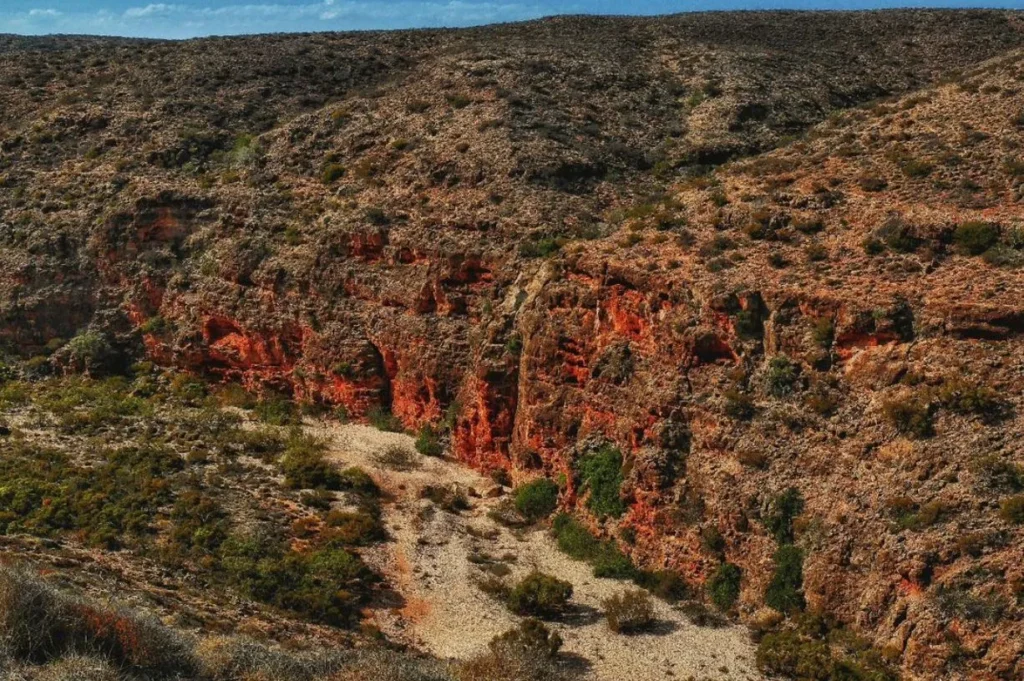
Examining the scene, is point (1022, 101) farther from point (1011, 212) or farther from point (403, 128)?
point (403, 128)

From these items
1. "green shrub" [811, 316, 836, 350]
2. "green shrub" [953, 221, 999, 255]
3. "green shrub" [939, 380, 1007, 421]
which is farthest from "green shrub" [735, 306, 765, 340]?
"green shrub" [953, 221, 999, 255]

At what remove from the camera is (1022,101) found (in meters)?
35.8

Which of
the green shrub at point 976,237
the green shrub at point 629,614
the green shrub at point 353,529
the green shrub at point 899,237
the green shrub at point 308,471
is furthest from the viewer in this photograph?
the green shrub at point 308,471

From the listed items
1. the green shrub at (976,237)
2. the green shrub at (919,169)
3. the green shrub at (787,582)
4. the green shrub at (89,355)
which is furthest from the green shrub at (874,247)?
the green shrub at (89,355)

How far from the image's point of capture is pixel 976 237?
91.7ft

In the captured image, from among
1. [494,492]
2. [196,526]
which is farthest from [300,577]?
[494,492]

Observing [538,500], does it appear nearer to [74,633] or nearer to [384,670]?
[384,670]

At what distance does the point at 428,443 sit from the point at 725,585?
13528 mm

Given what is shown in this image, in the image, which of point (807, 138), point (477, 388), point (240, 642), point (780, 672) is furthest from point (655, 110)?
point (240, 642)

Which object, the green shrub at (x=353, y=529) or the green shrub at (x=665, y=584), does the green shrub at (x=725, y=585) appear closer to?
the green shrub at (x=665, y=584)

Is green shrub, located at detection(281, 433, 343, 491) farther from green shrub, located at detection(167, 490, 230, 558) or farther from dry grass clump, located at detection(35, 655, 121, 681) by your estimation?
dry grass clump, located at detection(35, 655, 121, 681)

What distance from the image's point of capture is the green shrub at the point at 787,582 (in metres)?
24.7

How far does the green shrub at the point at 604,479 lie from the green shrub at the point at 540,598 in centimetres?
361

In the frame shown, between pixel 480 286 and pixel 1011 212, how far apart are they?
1813 cm
